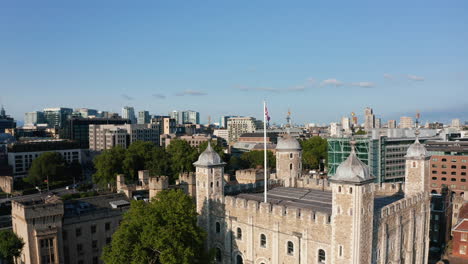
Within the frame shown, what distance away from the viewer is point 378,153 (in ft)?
289

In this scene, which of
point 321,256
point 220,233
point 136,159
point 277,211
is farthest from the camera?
point 136,159

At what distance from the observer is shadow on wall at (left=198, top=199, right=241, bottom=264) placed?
3728 cm

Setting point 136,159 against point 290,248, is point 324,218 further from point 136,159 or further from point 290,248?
point 136,159

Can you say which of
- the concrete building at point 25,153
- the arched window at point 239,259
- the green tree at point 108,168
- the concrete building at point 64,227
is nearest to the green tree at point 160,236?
the arched window at point 239,259

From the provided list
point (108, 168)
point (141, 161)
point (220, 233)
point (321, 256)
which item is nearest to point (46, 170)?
point (108, 168)

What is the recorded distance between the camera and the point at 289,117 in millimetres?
47031

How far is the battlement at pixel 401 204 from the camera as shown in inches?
1237

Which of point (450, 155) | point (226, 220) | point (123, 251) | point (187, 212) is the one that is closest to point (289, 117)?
point (226, 220)

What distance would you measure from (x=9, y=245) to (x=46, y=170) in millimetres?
58183

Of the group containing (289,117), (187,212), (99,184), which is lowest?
(99,184)

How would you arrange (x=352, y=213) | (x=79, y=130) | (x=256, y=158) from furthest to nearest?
(x=79, y=130), (x=256, y=158), (x=352, y=213)

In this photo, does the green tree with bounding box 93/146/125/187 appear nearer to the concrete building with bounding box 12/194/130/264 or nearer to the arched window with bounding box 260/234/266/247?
the concrete building with bounding box 12/194/130/264

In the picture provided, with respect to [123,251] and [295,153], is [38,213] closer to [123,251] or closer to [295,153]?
[123,251]

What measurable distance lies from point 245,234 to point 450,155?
69573 mm
